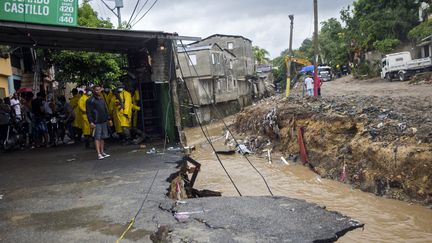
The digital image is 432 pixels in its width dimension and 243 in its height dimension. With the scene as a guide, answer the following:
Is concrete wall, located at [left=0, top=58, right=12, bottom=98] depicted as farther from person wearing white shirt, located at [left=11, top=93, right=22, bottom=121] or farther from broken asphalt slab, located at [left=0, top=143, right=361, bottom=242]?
broken asphalt slab, located at [left=0, top=143, right=361, bottom=242]

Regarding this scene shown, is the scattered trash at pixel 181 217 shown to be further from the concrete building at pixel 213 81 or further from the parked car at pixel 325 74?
the parked car at pixel 325 74

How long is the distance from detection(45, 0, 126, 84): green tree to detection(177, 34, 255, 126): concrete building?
174 inches

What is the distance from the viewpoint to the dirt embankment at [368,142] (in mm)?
8977

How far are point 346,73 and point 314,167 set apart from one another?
39645mm

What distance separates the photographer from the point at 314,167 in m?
12.5

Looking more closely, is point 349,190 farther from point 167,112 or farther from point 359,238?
point 167,112

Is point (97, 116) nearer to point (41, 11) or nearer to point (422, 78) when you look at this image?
point (41, 11)

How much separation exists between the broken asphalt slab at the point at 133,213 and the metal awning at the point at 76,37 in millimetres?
3373

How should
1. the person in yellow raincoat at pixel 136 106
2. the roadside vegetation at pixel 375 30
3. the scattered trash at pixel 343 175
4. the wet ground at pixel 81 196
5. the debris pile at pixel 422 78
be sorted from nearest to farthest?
1. the wet ground at pixel 81 196
2. the scattered trash at pixel 343 175
3. the person in yellow raincoat at pixel 136 106
4. the debris pile at pixel 422 78
5. the roadside vegetation at pixel 375 30

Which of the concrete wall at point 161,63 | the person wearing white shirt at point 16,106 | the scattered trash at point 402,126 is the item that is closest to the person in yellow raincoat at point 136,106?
the concrete wall at point 161,63

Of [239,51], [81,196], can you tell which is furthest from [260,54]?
[81,196]

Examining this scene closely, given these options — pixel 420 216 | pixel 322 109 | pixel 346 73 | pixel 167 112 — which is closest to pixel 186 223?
pixel 420 216

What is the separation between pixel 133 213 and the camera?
208 inches

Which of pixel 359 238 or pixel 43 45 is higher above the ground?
pixel 43 45
